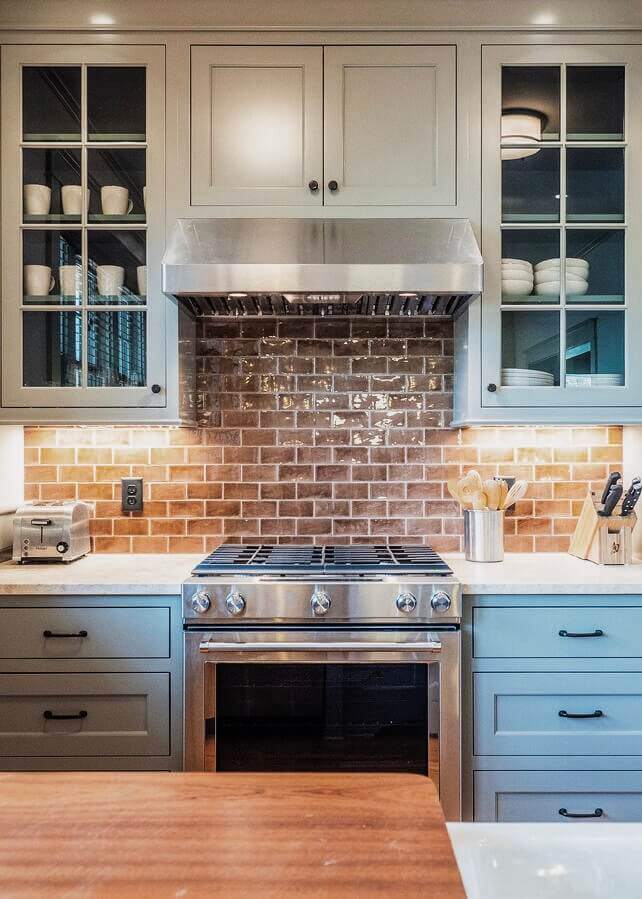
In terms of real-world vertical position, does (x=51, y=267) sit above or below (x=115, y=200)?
below

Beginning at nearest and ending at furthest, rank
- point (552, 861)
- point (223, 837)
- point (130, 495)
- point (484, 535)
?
point (223, 837) → point (552, 861) → point (484, 535) → point (130, 495)

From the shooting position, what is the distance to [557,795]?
1.96 metres

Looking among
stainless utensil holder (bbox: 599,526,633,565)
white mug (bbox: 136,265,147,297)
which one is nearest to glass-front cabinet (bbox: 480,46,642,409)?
stainless utensil holder (bbox: 599,526,633,565)

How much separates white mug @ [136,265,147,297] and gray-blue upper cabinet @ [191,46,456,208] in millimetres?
305

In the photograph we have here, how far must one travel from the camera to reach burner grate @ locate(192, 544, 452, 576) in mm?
2031

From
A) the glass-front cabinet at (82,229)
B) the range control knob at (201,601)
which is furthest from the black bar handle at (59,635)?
the glass-front cabinet at (82,229)

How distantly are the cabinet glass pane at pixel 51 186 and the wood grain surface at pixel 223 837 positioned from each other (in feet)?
6.28

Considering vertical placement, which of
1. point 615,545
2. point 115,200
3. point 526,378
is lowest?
point 615,545

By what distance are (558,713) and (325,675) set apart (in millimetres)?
718

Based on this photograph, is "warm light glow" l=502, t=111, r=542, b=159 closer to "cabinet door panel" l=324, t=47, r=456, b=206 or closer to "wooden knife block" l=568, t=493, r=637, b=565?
"cabinet door panel" l=324, t=47, r=456, b=206

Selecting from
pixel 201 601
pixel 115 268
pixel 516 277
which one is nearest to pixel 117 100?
pixel 115 268

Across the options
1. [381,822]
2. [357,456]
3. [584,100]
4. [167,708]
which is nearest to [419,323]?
[357,456]

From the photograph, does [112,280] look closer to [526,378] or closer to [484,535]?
[526,378]

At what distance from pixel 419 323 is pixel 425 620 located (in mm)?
1187
